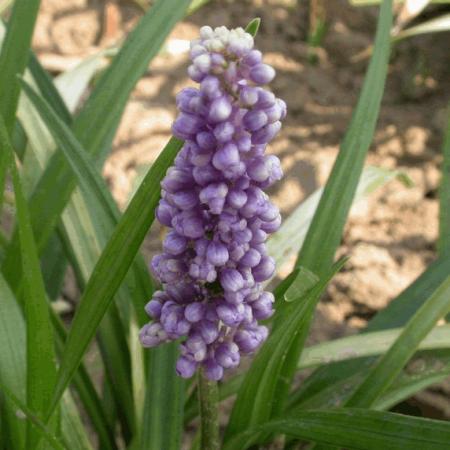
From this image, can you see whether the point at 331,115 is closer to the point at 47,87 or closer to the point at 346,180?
the point at 47,87

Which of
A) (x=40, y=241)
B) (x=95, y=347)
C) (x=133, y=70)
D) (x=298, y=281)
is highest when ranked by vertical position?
(x=133, y=70)

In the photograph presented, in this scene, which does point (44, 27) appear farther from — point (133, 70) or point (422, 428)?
point (422, 428)

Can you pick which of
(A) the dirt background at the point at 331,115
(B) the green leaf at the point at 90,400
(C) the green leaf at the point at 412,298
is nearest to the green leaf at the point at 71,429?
(B) the green leaf at the point at 90,400

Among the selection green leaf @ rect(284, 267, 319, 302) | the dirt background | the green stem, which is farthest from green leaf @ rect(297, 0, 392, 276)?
the dirt background

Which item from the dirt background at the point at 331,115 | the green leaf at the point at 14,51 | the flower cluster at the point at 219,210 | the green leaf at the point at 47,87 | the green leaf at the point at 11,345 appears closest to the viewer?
the flower cluster at the point at 219,210

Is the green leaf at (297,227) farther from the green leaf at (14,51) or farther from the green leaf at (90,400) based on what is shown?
the green leaf at (14,51)

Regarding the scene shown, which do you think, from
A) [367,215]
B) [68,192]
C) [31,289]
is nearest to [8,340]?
[31,289]
